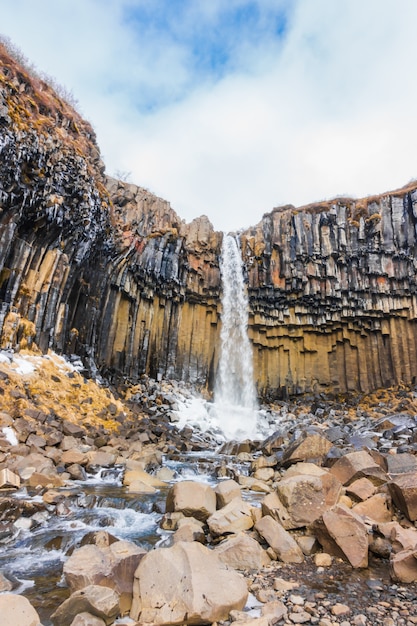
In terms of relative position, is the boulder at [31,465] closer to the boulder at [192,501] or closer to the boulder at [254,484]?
the boulder at [192,501]

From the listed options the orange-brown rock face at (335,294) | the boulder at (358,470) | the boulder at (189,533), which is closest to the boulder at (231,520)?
the boulder at (189,533)

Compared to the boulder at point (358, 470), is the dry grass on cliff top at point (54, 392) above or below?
above

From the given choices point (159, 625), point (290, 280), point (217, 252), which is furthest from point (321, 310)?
point (159, 625)

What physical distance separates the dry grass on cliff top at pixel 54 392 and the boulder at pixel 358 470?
8509 millimetres

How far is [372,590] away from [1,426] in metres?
8.96

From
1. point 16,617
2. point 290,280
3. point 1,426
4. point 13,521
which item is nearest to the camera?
point 16,617

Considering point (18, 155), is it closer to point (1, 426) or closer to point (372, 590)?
point (1, 426)

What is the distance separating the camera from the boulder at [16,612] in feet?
9.32

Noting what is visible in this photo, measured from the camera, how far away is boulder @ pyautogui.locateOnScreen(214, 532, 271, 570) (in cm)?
438

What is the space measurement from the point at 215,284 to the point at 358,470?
1985 centimetres

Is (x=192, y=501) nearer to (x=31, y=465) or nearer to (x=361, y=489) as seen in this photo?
(x=361, y=489)

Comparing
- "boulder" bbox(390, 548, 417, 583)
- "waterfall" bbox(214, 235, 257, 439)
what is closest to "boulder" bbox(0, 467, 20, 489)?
"boulder" bbox(390, 548, 417, 583)

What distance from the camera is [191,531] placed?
5.29m

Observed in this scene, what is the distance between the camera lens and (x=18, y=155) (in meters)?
13.7
